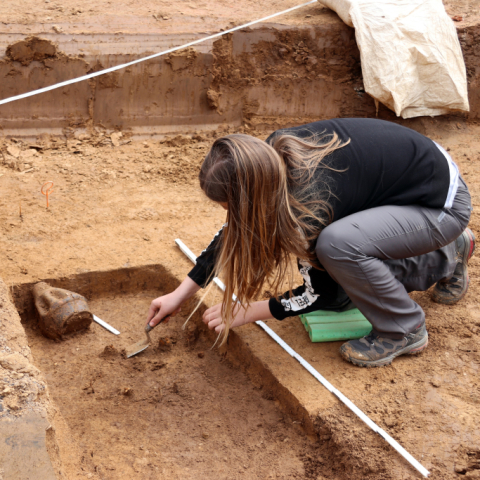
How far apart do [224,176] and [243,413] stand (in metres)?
1.15

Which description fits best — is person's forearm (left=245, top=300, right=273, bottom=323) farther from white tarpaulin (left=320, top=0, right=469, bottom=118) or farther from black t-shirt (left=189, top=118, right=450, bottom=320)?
white tarpaulin (left=320, top=0, right=469, bottom=118)

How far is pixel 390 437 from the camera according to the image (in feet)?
6.69

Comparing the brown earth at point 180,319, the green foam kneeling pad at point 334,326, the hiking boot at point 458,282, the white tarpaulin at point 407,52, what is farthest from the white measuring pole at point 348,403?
the white tarpaulin at point 407,52

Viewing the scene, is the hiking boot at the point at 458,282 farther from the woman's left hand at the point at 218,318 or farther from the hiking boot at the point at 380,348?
the woman's left hand at the point at 218,318

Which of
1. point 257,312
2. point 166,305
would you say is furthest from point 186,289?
point 257,312

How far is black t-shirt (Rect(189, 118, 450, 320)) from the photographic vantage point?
2047 mm

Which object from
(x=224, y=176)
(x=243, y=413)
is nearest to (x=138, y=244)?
(x=243, y=413)

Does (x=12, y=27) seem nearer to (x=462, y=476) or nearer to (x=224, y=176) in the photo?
(x=224, y=176)

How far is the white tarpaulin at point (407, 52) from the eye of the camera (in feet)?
14.6

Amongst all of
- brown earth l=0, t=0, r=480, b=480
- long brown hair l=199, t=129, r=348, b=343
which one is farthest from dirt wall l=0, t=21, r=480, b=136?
long brown hair l=199, t=129, r=348, b=343

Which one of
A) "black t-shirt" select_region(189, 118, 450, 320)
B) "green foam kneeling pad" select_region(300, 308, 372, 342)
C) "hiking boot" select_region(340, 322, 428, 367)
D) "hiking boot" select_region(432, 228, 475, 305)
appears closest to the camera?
"black t-shirt" select_region(189, 118, 450, 320)

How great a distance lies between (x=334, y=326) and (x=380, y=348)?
0.93 ft

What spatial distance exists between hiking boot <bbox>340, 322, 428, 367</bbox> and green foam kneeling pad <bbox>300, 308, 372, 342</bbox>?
0.14 m

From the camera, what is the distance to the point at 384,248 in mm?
2223
